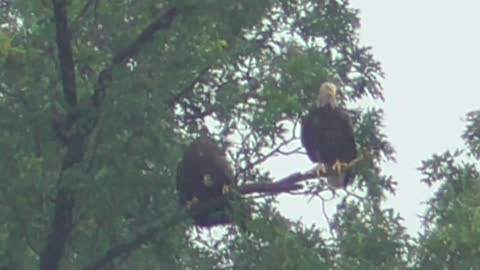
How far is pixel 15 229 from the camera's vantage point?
1220 centimetres

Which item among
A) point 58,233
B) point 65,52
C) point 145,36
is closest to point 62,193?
point 58,233

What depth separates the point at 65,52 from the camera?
11672 mm

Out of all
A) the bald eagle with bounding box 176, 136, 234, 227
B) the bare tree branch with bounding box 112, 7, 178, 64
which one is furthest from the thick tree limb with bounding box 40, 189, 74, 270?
the bare tree branch with bounding box 112, 7, 178, 64

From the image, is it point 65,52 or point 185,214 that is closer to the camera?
point 65,52

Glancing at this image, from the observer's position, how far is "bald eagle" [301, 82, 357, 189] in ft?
41.7

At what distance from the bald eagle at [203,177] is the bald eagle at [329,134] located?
2.13ft

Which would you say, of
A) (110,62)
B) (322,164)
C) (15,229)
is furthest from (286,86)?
(15,229)

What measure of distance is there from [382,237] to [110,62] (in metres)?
2.34

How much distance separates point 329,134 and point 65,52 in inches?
87.1

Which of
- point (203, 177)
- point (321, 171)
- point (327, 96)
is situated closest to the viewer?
point (321, 171)

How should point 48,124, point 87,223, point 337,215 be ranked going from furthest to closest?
1. point 337,215
2. point 87,223
3. point 48,124

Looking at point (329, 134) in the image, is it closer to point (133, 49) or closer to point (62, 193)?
point (133, 49)

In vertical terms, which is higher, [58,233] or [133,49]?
[133,49]

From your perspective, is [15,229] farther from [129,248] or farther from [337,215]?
[337,215]
